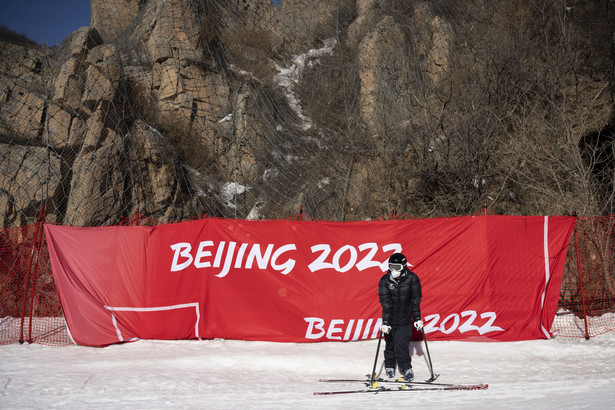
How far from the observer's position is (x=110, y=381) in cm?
645

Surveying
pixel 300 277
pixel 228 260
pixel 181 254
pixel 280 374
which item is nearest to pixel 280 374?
pixel 280 374

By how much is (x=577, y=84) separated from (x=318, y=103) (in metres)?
10.8

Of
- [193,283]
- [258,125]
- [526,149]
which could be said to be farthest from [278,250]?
[258,125]

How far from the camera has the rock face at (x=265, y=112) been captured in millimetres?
16188

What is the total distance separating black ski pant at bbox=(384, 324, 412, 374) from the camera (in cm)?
651

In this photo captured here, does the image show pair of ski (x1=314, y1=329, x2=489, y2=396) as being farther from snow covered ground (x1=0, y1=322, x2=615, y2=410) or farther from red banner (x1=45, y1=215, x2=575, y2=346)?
red banner (x1=45, y1=215, x2=575, y2=346)

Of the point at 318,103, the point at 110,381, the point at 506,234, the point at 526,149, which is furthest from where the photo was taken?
the point at 318,103

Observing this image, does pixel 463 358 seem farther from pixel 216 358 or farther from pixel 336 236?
pixel 216 358

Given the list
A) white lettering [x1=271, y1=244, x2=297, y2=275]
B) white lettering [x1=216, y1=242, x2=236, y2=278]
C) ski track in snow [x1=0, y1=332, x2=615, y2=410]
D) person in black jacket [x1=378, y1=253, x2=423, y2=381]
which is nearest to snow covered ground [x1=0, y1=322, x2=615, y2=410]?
ski track in snow [x1=0, y1=332, x2=615, y2=410]

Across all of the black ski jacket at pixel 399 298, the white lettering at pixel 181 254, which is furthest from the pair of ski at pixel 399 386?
the white lettering at pixel 181 254

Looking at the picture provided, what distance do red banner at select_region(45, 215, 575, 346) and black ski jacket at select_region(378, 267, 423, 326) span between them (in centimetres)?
169

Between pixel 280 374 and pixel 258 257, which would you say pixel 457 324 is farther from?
pixel 258 257

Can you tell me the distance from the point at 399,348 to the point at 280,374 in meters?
1.78

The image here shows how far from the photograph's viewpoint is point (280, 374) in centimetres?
687
